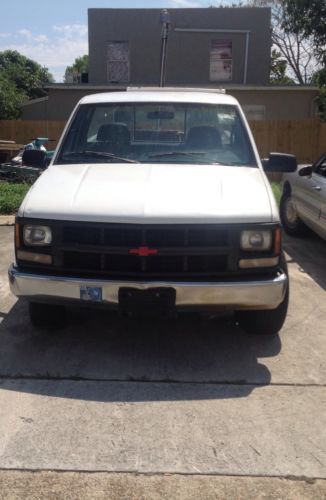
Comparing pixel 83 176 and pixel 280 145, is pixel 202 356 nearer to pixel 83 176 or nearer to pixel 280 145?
pixel 83 176

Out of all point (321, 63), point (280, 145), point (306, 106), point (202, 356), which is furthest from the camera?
point (306, 106)

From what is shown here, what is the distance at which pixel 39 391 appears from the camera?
3.80 meters

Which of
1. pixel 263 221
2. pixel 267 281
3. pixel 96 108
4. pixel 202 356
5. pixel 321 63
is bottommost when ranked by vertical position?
pixel 202 356

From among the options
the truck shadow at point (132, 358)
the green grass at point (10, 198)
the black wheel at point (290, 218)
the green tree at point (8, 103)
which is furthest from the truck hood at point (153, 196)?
the green tree at point (8, 103)

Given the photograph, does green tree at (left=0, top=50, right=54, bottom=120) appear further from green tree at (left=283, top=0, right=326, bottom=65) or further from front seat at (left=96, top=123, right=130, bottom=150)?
front seat at (left=96, top=123, right=130, bottom=150)

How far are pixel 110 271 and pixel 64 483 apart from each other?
155 centimetres

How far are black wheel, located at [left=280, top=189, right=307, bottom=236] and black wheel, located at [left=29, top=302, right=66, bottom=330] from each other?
479cm

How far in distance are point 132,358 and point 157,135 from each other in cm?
218

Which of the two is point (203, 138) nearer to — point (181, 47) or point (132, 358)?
point (132, 358)

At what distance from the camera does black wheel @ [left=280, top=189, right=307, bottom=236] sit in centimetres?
856

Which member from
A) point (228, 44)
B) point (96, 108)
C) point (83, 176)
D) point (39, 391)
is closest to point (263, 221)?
point (83, 176)

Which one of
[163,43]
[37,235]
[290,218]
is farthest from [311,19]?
[37,235]

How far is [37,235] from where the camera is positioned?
13.5 feet

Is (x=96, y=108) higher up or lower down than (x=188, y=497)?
higher up
